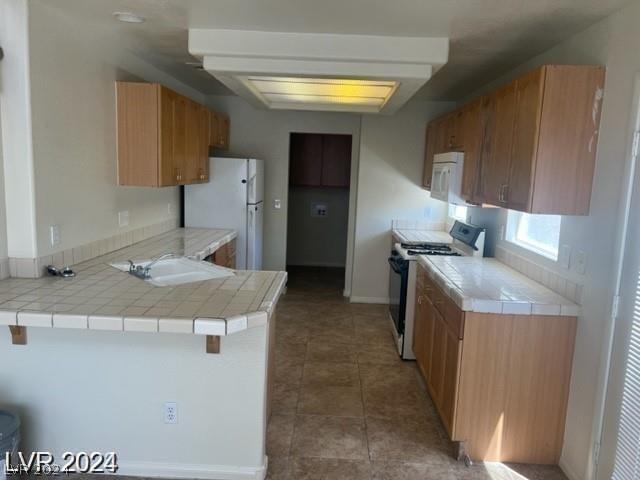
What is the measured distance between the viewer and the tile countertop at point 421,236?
15.4ft

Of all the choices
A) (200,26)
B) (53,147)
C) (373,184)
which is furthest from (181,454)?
(373,184)

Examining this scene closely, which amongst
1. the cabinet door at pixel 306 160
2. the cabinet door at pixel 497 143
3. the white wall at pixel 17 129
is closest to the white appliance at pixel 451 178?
the cabinet door at pixel 497 143

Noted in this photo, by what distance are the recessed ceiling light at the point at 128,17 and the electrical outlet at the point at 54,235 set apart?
1.26 m

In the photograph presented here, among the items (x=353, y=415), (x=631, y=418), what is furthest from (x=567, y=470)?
(x=353, y=415)

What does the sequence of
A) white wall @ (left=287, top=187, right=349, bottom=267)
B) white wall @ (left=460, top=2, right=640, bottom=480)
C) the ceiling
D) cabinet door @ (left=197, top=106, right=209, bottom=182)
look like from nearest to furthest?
white wall @ (left=460, top=2, right=640, bottom=480)
the ceiling
cabinet door @ (left=197, top=106, right=209, bottom=182)
white wall @ (left=287, top=187, right=349, bottom=267)

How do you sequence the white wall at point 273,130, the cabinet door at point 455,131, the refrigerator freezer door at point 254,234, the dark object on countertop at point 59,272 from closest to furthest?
the dark object on countertop at point 59,272
the cabinet door at point 455,131
the refrigerator freezer door at point 254,234
the white wall at point 273,130

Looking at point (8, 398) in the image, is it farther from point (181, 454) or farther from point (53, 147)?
point (53, 147)

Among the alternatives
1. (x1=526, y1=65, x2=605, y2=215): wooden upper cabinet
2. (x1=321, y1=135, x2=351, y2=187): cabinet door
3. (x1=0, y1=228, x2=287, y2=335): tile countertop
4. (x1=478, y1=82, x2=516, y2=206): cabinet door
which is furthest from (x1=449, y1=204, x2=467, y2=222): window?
(x1=0, y1=228, x2=287, y2=335): tile countertop

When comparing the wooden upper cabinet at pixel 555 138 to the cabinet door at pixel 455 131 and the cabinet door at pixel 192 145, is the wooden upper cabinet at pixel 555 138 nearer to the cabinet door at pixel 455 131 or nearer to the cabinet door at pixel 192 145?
the cabinet door at pixel 455 131

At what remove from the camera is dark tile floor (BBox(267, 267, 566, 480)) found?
250 centimetres

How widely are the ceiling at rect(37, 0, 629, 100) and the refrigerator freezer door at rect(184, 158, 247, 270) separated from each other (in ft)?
5.78

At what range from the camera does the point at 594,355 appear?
2293 millimetres

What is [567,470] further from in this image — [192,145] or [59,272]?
[192,145]

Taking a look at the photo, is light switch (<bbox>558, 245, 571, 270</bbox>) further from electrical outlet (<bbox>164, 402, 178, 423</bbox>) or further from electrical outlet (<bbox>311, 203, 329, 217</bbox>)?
electrical outlet (<bbox>311, 203, 329, 217</bbox>)
